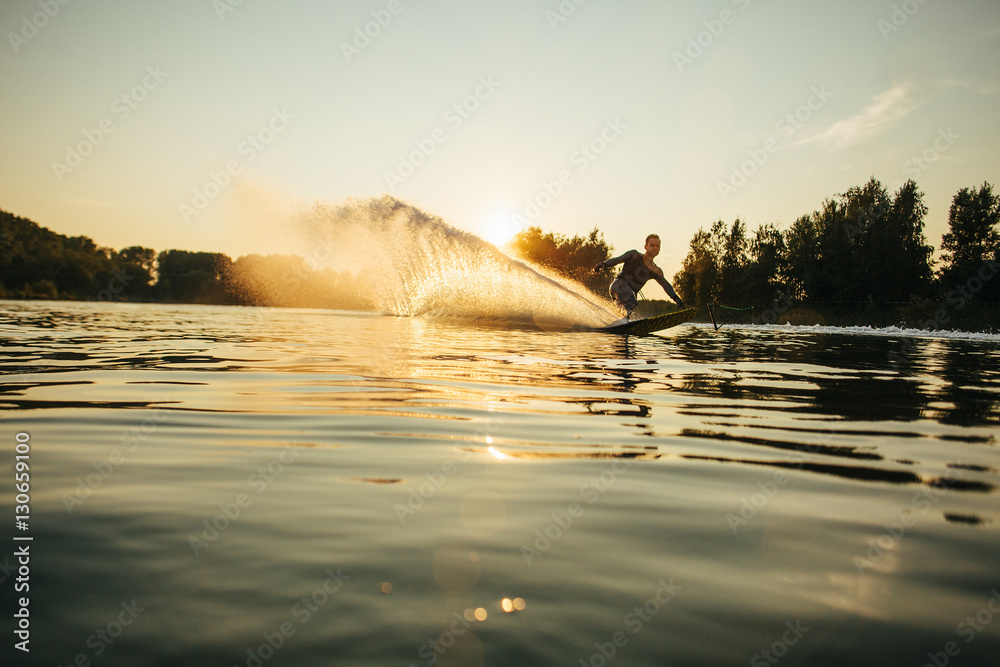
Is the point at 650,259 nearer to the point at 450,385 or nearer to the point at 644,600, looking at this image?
the point at 450,385

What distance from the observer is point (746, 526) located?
295 centimetres

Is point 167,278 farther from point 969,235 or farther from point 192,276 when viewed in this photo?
point 969,235

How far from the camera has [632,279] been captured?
63.2 feet

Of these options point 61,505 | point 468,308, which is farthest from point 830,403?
point 468,308

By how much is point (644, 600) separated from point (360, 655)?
1.01 m
